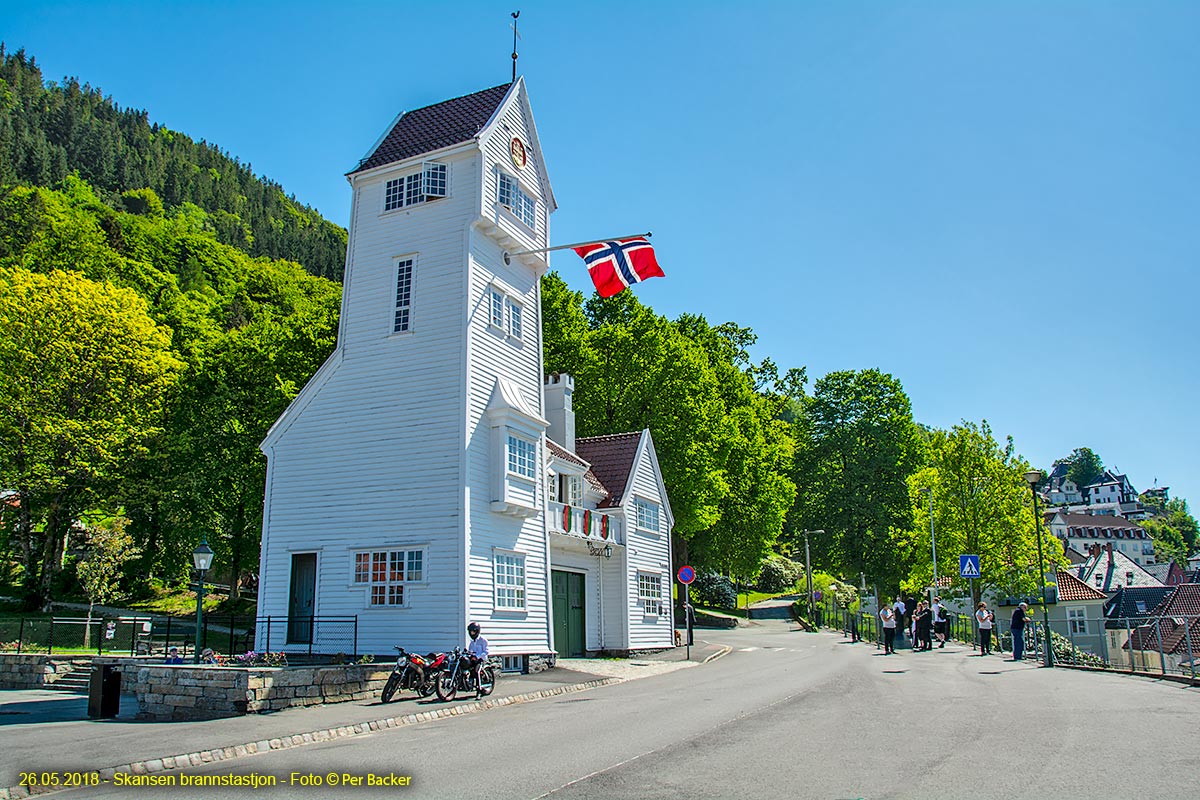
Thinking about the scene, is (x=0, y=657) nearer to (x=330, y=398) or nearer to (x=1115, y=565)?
(x=330, y=398)

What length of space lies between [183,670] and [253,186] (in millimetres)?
173839

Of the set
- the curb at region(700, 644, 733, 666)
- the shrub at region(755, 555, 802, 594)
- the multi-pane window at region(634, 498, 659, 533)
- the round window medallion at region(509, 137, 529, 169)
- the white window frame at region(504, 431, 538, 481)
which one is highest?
the round window medallion at region(509, 137, 529, 169)

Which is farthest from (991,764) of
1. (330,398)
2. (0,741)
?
(330,398)

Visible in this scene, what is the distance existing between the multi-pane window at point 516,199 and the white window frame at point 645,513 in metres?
11.7

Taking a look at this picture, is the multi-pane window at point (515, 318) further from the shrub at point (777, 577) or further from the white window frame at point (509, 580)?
the shrub at point (777, 577)

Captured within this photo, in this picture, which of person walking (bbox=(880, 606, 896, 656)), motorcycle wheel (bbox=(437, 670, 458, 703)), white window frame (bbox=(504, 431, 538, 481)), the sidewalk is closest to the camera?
the sidewalk

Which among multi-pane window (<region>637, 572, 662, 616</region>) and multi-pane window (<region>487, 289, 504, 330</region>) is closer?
multi-pane window (<region>487, 289, 504, 330</region>)

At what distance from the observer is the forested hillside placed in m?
128

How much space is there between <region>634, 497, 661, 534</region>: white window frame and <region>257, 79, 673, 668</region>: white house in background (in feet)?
19.4

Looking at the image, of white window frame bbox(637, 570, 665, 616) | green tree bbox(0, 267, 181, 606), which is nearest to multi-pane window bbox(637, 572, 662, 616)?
white window frame bbox(637, 570, 665, 616)

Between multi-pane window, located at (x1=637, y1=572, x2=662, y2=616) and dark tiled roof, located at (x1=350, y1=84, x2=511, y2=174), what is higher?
dark tiled roof, located at (x1=350, y1=84, x2=511, y2=174)

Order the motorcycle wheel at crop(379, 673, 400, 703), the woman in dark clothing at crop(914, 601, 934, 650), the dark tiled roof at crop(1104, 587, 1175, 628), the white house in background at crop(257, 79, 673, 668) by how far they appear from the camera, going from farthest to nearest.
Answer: the dark tiled roof at crop(1104, 587, 1175, 628) → the woman in dark clothing at crop(914, 601, 934, 650) → the white house in background at crop(257, 79, 673, 668) → the motorcycle wheel at crop(379, 673, 400, 703)

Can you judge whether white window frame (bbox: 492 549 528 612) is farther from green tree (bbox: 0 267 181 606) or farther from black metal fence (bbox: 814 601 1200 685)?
green tree (bbox: 0 267 181 606)

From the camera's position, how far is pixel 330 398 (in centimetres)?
2414
